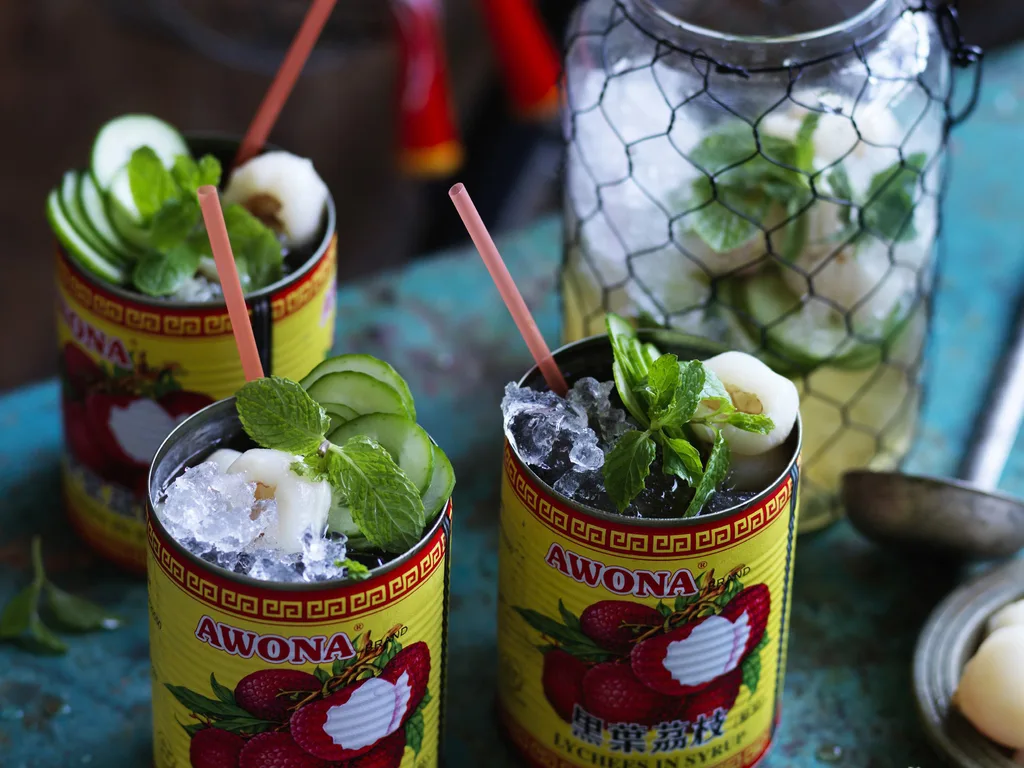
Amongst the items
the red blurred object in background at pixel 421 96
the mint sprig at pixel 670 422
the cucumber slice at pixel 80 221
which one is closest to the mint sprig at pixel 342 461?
the mint sprig at pixel 670 422

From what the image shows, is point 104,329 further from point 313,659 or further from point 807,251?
point 807,251

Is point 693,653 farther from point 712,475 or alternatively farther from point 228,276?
point 228,276

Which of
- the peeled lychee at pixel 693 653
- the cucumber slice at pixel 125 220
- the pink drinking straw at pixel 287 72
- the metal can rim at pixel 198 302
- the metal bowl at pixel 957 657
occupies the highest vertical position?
the pink drinking straw at pixel 287 72

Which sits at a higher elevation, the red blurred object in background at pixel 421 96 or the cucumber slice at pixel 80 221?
the cucumber slice at pixel 80 221

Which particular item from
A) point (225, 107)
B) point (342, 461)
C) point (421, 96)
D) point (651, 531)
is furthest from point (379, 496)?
point (225, 107)

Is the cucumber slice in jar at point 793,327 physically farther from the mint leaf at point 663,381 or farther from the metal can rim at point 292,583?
the metal can rim at point 292,583

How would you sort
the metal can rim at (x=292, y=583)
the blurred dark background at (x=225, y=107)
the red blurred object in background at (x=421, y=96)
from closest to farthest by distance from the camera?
the metal can rim at (x=292, y=583) < the red blurred object in background at (x=421, y=96) < the blurred dark background at (x=225, y=107)

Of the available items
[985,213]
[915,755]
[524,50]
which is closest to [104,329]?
[915,755]

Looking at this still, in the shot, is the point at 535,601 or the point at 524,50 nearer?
the point at 535,601
